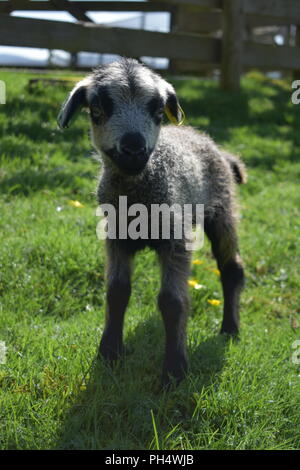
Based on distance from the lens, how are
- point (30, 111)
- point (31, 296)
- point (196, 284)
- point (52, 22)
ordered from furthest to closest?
point (52, 22), point (30, 111), point (196, 284), point (31, 296)

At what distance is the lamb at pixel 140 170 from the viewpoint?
2.97 m

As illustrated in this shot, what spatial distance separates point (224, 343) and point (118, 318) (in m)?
0.81

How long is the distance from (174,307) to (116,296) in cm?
39

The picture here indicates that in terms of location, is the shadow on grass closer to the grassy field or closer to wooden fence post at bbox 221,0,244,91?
the grassy field

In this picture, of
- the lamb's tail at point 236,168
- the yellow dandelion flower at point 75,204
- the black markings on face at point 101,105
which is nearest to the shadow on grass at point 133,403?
the black markings on face at point 101,105

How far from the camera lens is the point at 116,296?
337cm

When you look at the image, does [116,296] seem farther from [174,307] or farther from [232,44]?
[232,44]

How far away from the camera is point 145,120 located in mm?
3012

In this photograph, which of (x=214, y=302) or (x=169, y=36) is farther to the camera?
(x=169, y=36)

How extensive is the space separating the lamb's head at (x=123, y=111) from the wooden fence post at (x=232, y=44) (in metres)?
6.88

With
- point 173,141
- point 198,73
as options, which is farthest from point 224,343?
point 198,73

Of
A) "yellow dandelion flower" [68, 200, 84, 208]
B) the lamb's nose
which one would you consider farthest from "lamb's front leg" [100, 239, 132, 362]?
"yellow dandelion flower" [68, 200, 84, 208]

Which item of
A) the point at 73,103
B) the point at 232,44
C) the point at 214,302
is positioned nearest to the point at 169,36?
the point at 232,44

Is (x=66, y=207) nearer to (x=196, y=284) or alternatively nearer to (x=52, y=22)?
(x=196, y=284)
